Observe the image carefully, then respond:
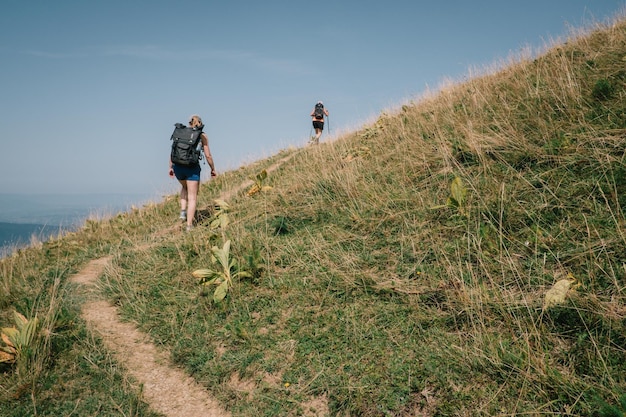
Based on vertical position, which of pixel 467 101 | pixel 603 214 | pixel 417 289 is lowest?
pixel 417 289

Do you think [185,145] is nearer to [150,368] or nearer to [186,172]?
[186,172]

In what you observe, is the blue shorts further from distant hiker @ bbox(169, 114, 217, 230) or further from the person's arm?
the person's arm

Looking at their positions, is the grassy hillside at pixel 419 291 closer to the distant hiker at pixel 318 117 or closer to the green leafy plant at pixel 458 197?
the green leafy plant at pixel 458 197

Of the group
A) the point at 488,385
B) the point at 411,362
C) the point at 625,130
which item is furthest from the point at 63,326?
the point at 625,130

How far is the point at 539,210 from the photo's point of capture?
3.81 metres

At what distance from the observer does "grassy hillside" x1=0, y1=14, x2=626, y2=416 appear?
2.68 metres

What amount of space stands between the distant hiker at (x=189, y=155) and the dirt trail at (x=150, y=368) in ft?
9.99

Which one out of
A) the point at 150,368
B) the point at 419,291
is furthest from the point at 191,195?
the point at 419,291

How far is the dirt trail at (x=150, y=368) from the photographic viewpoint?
3.25 m

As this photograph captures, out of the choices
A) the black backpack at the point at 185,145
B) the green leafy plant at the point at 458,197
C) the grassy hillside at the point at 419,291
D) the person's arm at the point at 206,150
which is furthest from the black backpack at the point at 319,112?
the green leafy plant at the point at 458,197

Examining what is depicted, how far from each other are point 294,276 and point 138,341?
1.94m

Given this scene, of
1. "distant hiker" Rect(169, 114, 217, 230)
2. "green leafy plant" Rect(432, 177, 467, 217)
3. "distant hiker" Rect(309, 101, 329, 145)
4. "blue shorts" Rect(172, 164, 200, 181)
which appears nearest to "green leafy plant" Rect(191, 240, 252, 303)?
"green leafy plant" Rect(432, 177, 467, 217)

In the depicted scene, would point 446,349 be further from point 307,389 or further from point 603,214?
point 603,214

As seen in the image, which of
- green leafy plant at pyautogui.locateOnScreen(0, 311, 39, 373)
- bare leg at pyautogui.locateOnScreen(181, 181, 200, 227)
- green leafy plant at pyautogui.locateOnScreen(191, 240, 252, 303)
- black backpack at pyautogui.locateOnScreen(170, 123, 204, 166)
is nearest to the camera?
green leafy plant at pyautogui.locateOnScreen(0, 311, 39, 373)
